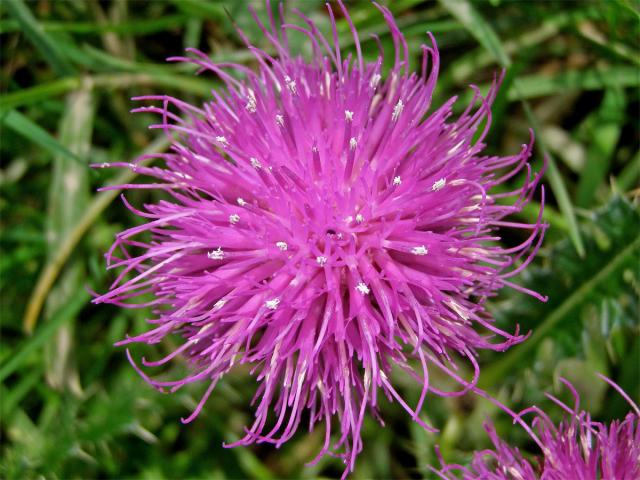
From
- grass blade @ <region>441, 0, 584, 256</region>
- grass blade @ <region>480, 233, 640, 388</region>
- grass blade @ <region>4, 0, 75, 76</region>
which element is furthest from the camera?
grass blade @ <region>4, 0, 75, 76</region>

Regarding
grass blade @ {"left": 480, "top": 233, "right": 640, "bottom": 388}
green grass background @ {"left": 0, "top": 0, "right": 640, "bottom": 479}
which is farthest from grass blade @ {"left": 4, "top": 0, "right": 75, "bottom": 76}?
grass blade @ {"left": 480, "top": 233, "right": 640, "bottom": 388}

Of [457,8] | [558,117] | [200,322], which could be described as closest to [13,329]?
[200,322]

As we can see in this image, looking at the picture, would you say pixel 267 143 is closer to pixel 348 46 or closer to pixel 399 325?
pixel 399 325

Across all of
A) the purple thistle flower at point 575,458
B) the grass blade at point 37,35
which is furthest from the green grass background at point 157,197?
the purple thistle flower at point 575,458

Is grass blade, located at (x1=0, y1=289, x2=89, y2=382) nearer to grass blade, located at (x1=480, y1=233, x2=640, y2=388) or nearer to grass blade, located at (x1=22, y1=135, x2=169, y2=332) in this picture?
grass blade, located at (x1=22, y1=135, x2=169, y2=332)

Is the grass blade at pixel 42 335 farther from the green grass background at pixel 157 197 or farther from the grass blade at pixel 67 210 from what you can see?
the grass blade at pixel 67 210

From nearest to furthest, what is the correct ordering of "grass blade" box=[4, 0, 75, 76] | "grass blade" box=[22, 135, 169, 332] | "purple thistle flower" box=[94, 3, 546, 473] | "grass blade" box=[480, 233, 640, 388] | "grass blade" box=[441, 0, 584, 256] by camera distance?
"purple thistle flower" box=[94, 3, 546, 473] → "grass blade" box=[480, 233, 640, 388] → "grass blade" box=[441, 0, 584, 256] → "grass blade" box=[4, 0, 75, 76] → "grass blade" box=[22, 135, 169, 332]
